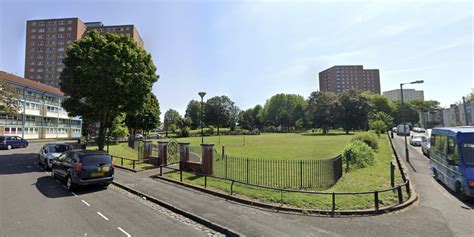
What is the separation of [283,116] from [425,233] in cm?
9481

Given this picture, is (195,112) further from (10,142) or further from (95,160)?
(95,160)

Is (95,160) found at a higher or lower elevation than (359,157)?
higher

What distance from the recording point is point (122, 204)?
839 centimetres

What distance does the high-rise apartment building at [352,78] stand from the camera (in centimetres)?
14800

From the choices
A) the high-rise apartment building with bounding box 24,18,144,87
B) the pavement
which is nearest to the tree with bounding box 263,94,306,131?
the high-rise apartment building with bounding box 24,18,144,87

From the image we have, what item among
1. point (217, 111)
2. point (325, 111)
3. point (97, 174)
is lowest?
point (97, 174)

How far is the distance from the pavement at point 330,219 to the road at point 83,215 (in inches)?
33.9

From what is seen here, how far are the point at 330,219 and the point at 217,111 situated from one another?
8245 centimetres

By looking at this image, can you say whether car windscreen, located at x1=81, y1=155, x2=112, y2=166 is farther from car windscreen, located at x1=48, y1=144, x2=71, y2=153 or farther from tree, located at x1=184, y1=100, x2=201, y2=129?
tree, located at x1=184, y1=100, x2=201, y2=129

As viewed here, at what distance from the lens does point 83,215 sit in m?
7.16

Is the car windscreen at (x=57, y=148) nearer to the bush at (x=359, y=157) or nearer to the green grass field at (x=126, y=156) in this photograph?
the green grass field at (x=126, y=156)

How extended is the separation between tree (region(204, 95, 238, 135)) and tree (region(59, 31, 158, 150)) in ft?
218

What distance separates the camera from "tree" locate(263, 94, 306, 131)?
330 feet

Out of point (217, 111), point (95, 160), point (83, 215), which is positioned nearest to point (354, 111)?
point (217, 111)
